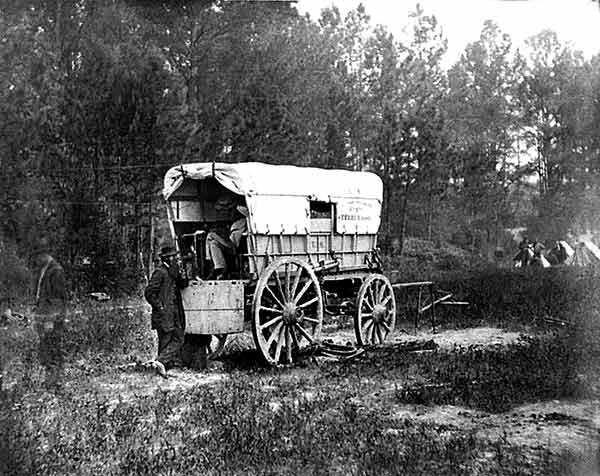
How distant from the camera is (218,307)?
8.27 metres

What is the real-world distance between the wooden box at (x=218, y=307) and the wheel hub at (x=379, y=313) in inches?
122

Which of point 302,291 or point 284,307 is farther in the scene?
point 302,291

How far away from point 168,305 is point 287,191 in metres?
2.13

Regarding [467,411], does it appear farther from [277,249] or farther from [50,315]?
[50,315]

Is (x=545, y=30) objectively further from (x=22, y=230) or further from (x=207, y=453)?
(x=22, y=230)

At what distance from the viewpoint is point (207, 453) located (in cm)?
491

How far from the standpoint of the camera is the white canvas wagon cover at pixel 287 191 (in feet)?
28.0

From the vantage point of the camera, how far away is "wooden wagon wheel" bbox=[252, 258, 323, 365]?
28.1ft

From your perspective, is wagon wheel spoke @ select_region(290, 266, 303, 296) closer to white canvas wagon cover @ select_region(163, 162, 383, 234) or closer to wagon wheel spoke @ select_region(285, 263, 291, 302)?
wagon wheel spoke @ select_region(285, 263, 291, 302)

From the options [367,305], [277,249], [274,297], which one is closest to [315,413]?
[274,297]

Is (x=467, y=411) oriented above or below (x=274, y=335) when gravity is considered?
below

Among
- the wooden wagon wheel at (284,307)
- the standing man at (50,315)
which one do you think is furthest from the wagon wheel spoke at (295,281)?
the standing man at (50,315)

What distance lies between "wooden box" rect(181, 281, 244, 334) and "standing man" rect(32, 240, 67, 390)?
164 cm

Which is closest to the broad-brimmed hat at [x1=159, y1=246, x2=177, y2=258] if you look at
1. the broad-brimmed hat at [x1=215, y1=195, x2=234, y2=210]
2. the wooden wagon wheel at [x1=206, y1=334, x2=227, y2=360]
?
the broad-brimmed hat at [x1=215, y1=195, x2=234, y2=210]
